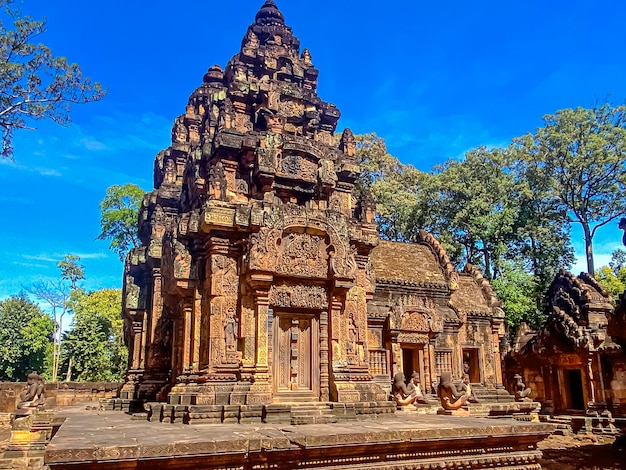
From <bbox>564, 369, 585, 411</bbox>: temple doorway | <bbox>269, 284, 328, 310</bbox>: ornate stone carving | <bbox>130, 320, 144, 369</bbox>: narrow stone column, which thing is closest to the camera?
<bbox>269, 284, 328, 310</bbox>: ornate stone carving

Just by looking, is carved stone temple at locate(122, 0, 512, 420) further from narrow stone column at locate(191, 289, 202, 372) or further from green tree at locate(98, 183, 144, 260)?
green tree at locate(98, 183, 144, 260)

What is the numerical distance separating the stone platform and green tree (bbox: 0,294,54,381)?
28958 millimetres

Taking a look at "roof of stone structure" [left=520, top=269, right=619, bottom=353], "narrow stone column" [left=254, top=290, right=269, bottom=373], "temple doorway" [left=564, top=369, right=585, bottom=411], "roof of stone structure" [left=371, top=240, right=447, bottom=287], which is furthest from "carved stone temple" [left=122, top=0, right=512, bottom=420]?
"temple doorway" [left=564, top=369, right=585, bottom=411]

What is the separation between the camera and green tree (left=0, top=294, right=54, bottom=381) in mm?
32562

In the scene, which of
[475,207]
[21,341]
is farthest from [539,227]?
[21,341]

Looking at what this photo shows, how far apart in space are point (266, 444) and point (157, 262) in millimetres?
9058

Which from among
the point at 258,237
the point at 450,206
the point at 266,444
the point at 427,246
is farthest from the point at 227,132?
the point at 450,206

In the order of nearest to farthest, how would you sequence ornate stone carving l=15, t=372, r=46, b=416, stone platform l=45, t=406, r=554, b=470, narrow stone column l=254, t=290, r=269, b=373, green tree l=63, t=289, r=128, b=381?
stone platform l=45, t=406, r=554, b=470 → narrow stone column l=254, t=290, r=269, b=373 → ornate stone carving l=15, t=372, r=46, b=416 → green tree l=63, t=289, r=128, b=381

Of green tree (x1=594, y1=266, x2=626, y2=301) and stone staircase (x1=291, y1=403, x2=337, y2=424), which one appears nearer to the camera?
stone staircase (x1=291, y1=403, x2=337, y2=424)

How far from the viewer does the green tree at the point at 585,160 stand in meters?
28.2

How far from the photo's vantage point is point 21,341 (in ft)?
108

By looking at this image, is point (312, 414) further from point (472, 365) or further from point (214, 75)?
point (472, 365)

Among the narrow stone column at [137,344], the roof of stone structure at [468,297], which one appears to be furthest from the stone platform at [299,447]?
the roof of stone structure at [468,297]

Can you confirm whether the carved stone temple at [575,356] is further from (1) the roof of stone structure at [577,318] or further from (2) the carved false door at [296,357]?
(2) the carved false door at [296,357]
